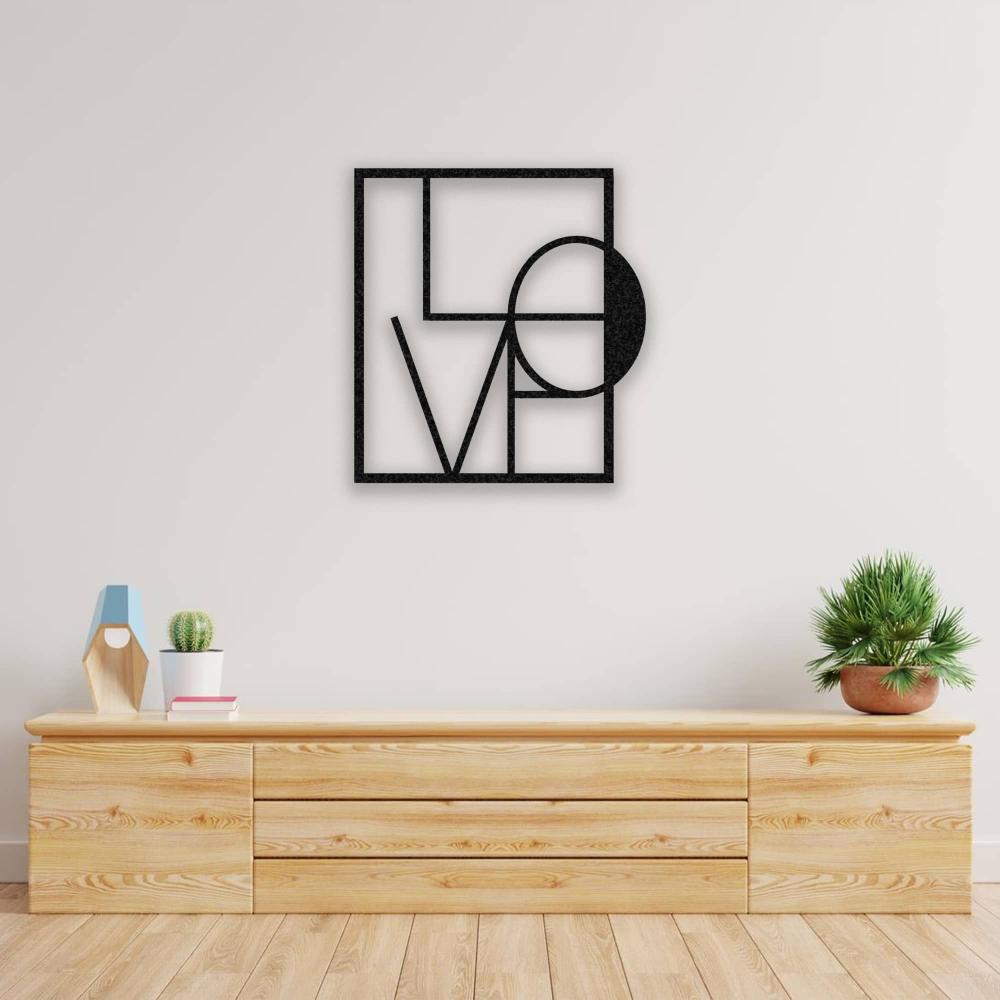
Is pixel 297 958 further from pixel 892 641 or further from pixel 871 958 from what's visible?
pixel 892 641

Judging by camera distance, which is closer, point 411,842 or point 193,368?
point 411,842

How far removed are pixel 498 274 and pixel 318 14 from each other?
2.70ft

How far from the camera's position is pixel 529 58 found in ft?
9.98

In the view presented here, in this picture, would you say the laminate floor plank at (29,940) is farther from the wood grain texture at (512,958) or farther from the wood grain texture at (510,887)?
the wood grain texture at (512,958)

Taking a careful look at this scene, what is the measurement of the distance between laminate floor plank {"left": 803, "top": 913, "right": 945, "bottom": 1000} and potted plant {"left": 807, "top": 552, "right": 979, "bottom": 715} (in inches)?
19.2

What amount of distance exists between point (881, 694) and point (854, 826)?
31cm

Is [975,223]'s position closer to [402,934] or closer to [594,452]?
[594,452]

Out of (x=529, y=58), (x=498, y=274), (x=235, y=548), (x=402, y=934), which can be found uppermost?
(x=529, y=58)

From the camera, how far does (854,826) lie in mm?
2615

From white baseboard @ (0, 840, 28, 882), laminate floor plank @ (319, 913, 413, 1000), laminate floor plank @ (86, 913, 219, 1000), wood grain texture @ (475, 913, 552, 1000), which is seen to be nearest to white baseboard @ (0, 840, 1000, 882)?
white baseboard @ (0, 840, 28, 882)

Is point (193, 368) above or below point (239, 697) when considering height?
above

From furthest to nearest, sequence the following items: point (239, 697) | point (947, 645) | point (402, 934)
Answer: point (239, 697), point (947, 645), point (402, 934)

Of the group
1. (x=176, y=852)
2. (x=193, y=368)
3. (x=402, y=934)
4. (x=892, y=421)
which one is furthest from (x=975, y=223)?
(x=176, y=852)

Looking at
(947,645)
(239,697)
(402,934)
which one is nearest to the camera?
(402,934)
